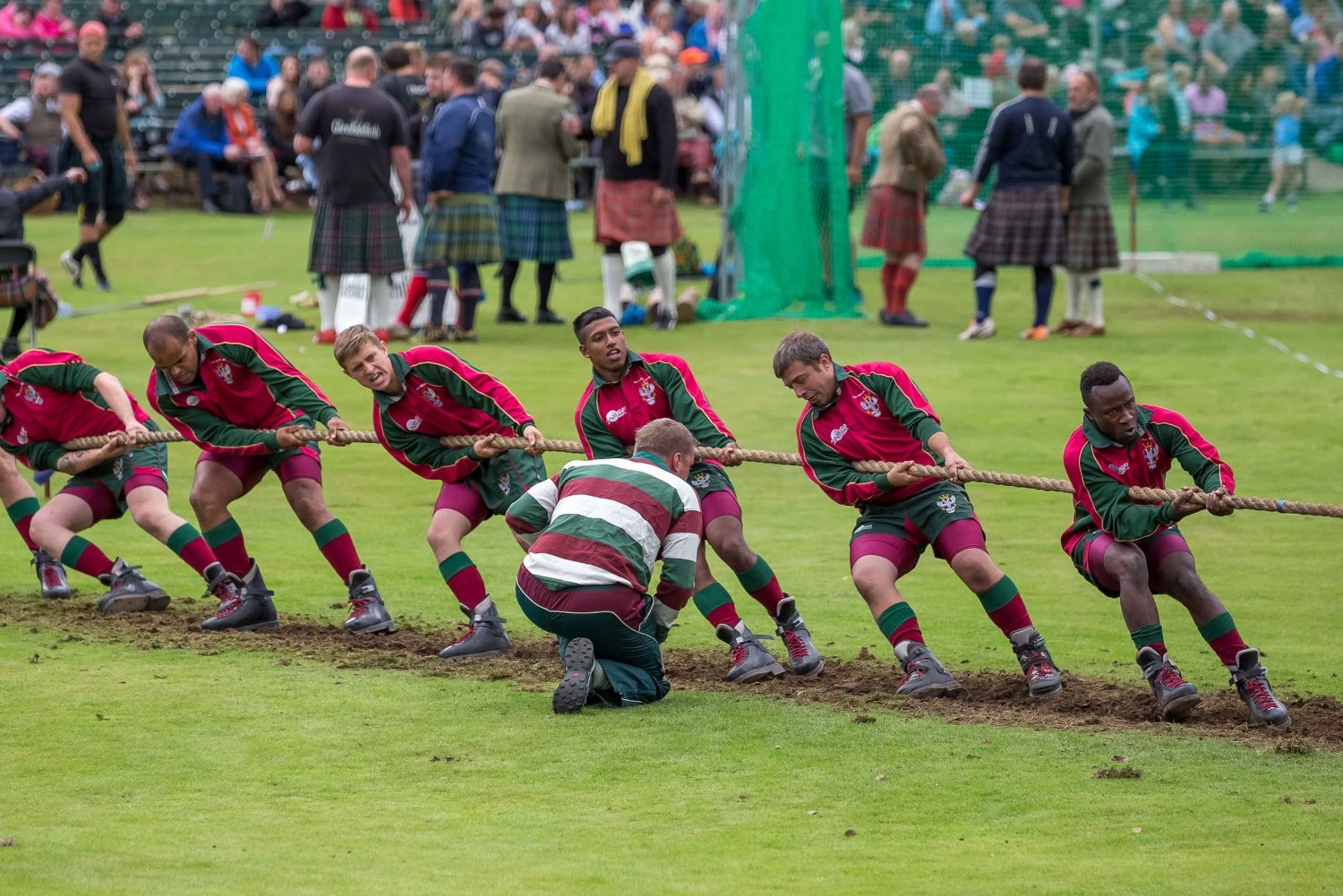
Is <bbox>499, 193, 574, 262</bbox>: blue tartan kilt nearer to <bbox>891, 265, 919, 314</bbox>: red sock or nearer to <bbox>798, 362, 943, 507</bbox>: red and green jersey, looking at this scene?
<bbox>891, 265, 919, 314</bbox>: red sock

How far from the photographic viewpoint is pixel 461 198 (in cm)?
1255

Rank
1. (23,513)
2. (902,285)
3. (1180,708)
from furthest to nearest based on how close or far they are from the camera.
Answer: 1. (902,285)
2. (23,513)
3. (1180,708)

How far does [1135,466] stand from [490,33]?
1754 cm

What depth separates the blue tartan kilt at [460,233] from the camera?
1244cm

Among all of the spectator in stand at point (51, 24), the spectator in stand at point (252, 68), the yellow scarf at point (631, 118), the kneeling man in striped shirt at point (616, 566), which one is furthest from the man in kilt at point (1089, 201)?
the spectator in stand at point (51, 24)

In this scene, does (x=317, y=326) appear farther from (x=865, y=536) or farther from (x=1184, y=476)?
(x=865, y=536)

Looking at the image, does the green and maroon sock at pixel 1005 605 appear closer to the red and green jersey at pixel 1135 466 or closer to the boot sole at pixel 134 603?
the red and green jersey at pixel 1135 466

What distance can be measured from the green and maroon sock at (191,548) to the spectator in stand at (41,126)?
13.3 meters

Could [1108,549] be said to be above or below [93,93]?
below

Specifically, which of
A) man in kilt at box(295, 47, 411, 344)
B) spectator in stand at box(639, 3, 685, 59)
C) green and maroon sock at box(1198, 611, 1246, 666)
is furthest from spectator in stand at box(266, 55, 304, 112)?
green and maroon sock at box(1198, 611, 1246, 666)

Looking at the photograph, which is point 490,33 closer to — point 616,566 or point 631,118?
point 631,118

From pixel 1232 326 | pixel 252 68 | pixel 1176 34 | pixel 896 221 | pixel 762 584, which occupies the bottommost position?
pixel 1232 326

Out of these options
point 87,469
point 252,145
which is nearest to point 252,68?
point 252,145

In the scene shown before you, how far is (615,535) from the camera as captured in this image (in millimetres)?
5375
